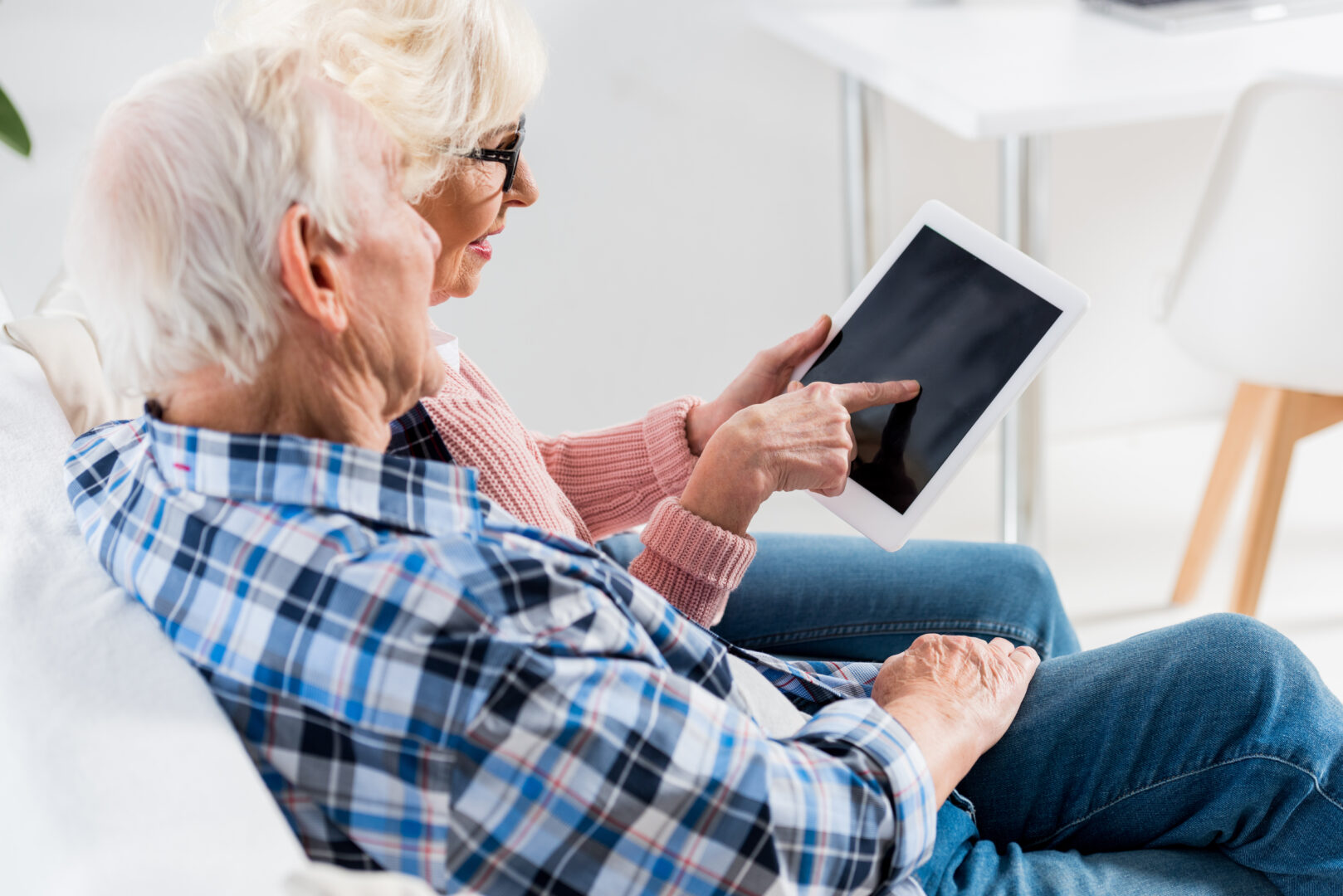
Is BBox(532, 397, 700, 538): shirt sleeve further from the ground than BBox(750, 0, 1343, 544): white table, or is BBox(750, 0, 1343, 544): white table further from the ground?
BBox(750, 0, 1343, 544): white table

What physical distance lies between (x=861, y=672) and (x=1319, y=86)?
853mm

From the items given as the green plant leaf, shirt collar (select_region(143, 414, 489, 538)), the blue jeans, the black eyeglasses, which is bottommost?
the blue jeans

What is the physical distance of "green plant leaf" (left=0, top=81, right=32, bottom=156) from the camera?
34.3 inches

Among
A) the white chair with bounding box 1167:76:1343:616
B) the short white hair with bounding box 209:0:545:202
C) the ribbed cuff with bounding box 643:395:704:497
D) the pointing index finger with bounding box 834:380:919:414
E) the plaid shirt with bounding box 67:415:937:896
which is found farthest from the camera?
the white chair with bounding box 1167:76:1343:616

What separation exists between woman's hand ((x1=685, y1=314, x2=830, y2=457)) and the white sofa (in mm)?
562

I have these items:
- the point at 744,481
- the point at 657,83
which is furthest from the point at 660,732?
the point at 657,83

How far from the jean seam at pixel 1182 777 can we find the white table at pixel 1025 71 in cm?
77

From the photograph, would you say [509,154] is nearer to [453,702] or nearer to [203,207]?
[203,207]

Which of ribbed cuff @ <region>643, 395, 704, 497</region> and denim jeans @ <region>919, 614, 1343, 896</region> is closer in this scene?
denim jeans @ <region>919, 614, 1343, 896</region>

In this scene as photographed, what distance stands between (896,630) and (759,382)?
0.26m

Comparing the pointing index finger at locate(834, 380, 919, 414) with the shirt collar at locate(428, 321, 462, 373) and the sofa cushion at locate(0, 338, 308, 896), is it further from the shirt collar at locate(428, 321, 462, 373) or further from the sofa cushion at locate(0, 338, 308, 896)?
the sofa cushion at locate(0, 338, 308, 896)

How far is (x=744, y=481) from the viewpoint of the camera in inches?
36.5

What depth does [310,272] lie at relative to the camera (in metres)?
0.68

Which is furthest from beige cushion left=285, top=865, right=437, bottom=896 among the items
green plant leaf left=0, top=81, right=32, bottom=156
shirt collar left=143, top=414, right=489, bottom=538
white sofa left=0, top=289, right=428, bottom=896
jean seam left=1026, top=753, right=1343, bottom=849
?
green plant leaf left=0, top=81, right=32, bottom=156
